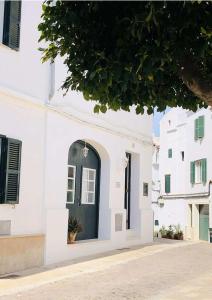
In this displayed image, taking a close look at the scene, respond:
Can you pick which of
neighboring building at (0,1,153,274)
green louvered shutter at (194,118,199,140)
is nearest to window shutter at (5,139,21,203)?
neighboring building at (0,1,153,274)

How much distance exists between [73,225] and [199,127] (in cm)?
1510

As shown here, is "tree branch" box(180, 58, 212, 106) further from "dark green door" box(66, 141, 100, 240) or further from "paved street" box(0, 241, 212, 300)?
"dark green door" box(66, 141, 100, 240)

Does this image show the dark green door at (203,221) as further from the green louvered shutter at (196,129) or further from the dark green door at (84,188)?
the dark green door at (84,188)

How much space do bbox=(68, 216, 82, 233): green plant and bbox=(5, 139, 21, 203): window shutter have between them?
3.01 metres

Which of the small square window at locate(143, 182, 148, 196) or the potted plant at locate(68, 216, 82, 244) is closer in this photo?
the potted plant at locate(68, 216, 82, 244)

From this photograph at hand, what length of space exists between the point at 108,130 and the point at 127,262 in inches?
181

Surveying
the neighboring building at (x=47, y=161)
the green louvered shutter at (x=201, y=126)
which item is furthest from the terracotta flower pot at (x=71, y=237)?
the green louvered shutter at (x=201, y=126)

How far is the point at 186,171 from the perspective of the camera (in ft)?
95.6

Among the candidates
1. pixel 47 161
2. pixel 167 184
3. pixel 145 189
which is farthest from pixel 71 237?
pixel 167 184

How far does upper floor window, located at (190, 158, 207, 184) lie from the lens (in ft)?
86.8

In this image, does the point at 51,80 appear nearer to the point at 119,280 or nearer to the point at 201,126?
the point at 119,280

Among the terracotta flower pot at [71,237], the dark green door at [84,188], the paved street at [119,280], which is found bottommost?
the paved street at [119,280]

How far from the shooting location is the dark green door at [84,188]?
14.5 metres

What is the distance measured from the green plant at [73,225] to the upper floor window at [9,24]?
5.21 meters
